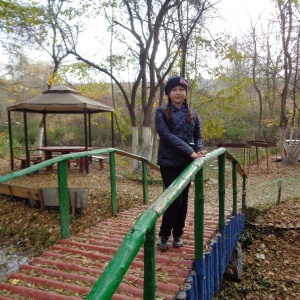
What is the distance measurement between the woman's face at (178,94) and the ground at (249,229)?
2.67 metres

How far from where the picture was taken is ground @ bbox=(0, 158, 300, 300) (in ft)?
13.3

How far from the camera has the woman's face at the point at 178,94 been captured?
2.50 meters

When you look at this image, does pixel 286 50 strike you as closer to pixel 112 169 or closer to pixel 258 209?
pixel 258 209

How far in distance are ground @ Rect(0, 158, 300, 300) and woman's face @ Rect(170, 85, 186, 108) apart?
2.67 metres

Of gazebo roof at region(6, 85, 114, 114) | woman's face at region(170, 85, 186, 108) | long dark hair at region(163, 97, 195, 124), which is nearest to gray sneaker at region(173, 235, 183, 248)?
long dark hair at region(163, 97, 195, 124)

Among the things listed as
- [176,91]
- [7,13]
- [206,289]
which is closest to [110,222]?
[206,289]

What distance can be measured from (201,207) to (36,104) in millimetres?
7980

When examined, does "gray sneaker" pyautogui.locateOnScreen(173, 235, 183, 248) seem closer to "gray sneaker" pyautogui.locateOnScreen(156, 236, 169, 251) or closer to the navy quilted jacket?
"gray sneaker" pyautogui.locateOnScreen(156, 236, 169, 251)

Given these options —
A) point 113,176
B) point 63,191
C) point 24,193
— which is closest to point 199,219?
point 63,191

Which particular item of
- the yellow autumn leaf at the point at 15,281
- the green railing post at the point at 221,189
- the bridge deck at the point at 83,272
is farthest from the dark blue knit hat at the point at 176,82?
the yellow autumn leaf at the point at 15,281

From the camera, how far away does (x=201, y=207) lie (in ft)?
7.84

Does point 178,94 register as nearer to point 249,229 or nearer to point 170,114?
point 170,114

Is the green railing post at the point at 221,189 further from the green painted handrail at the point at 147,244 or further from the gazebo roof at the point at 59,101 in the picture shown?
the gazebo roof at the point at 59,101

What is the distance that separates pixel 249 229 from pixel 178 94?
357 centimetres
